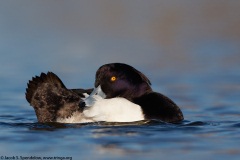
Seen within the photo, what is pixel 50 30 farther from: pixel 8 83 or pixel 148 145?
pixel 148 145

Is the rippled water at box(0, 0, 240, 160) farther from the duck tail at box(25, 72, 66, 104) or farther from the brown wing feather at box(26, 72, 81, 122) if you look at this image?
the duck tail at box(25, 72, 66, 104)

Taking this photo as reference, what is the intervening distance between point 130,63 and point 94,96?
5.16m

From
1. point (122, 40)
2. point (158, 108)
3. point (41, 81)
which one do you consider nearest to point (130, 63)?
point (122, 40)

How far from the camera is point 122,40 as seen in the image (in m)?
17.8

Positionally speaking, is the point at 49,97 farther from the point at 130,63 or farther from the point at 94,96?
the point at 130,63

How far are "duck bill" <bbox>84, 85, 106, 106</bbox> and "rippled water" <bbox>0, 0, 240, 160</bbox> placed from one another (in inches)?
14.1

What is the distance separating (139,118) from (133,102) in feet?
1.09

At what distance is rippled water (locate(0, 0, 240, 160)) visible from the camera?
925cm

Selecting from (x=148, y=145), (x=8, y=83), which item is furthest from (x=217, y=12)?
(x=148, y=145)

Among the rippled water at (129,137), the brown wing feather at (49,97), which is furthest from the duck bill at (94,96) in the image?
the rippled water at (129,137)

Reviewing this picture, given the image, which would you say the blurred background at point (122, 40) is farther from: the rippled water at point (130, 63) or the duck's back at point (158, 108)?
the duck's back at point (158, 108)

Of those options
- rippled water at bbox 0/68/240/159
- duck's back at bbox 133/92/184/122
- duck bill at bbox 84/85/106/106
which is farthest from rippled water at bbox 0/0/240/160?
duck bill at bbox 84/85/106/106

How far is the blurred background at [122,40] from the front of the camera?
1498 centimetres

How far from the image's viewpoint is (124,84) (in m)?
10.9
